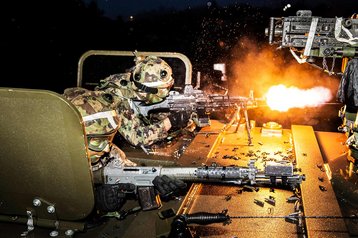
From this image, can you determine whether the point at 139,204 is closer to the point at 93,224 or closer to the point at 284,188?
the point at 93,224

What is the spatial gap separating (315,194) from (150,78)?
3.06m

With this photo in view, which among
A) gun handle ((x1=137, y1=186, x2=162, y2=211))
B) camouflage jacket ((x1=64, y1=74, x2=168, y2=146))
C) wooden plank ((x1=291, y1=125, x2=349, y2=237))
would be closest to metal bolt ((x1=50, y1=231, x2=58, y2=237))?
gun handle ((x1=137, y1=186, x2=162, y2=211))

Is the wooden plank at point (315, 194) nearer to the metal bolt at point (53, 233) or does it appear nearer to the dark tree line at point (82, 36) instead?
the metal bolt at point (53, 233)

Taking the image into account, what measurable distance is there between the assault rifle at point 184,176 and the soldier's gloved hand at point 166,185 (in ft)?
0.20

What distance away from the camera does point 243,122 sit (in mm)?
6461

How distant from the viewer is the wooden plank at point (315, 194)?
3.00 m

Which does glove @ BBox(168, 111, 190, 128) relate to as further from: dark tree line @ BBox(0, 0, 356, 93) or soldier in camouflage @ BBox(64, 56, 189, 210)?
dark tree line @ BBox(0, 0, 356, 93)

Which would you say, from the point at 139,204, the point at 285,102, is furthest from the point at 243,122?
the point at 139,204

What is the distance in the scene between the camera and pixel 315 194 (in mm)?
3623

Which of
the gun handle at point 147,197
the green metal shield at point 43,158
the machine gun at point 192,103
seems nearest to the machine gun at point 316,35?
the machine gun at point 192,103

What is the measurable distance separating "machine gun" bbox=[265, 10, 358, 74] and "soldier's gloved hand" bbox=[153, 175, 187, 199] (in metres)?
2.92

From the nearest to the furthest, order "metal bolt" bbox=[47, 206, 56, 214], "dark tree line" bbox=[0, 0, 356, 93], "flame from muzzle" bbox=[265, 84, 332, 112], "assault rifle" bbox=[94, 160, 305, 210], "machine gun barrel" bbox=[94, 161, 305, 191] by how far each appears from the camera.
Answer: "machine gun barrel" bbox=[94, 161, 305, 191], "assault rifle" bbox=[94, 160, 305, 210], "metal bolt" bbox=[47, 206, 56, 214], "flame from muzzle" bbox=[265, 84, 332, 112], "dark tree line" bbox=[0, 0, 356, 93]

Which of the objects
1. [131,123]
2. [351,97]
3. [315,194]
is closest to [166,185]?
[315,194]

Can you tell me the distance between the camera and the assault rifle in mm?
3037
